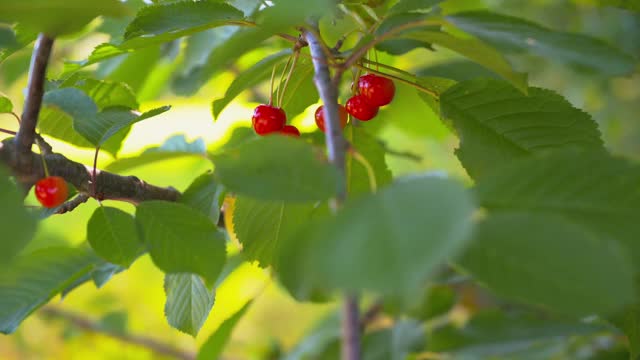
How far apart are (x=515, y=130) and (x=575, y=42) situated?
0.62 ft

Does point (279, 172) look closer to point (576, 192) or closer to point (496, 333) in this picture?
point (576, 192)

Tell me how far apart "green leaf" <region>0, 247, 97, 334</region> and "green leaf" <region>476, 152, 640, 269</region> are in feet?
1.52

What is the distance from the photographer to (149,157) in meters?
0.45

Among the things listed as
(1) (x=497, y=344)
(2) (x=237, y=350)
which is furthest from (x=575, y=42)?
(2) (x=237, y=350)

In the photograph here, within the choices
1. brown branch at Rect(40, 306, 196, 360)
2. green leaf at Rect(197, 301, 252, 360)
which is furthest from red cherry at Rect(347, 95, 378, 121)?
brown branch at Rect(40, 306, 196, 360)

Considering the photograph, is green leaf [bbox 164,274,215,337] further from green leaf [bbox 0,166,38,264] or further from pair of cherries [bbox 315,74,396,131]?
green leaf [bbox 0,166,38,264]

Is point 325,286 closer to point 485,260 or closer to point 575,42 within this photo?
point 485,260

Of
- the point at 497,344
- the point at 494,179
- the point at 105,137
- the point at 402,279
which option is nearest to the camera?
the point at 402,279

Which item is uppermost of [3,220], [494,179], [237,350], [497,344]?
[494,179]

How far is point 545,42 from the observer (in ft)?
1.42

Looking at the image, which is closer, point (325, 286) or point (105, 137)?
point (325, 286)

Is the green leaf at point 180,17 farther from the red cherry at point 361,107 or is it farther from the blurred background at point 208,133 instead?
the blurred background at point 208,133

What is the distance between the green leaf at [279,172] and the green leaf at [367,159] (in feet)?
0.91

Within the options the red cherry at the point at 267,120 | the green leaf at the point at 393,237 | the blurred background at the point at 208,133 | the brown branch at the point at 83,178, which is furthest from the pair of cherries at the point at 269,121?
the blurred background at the point at 208,133
